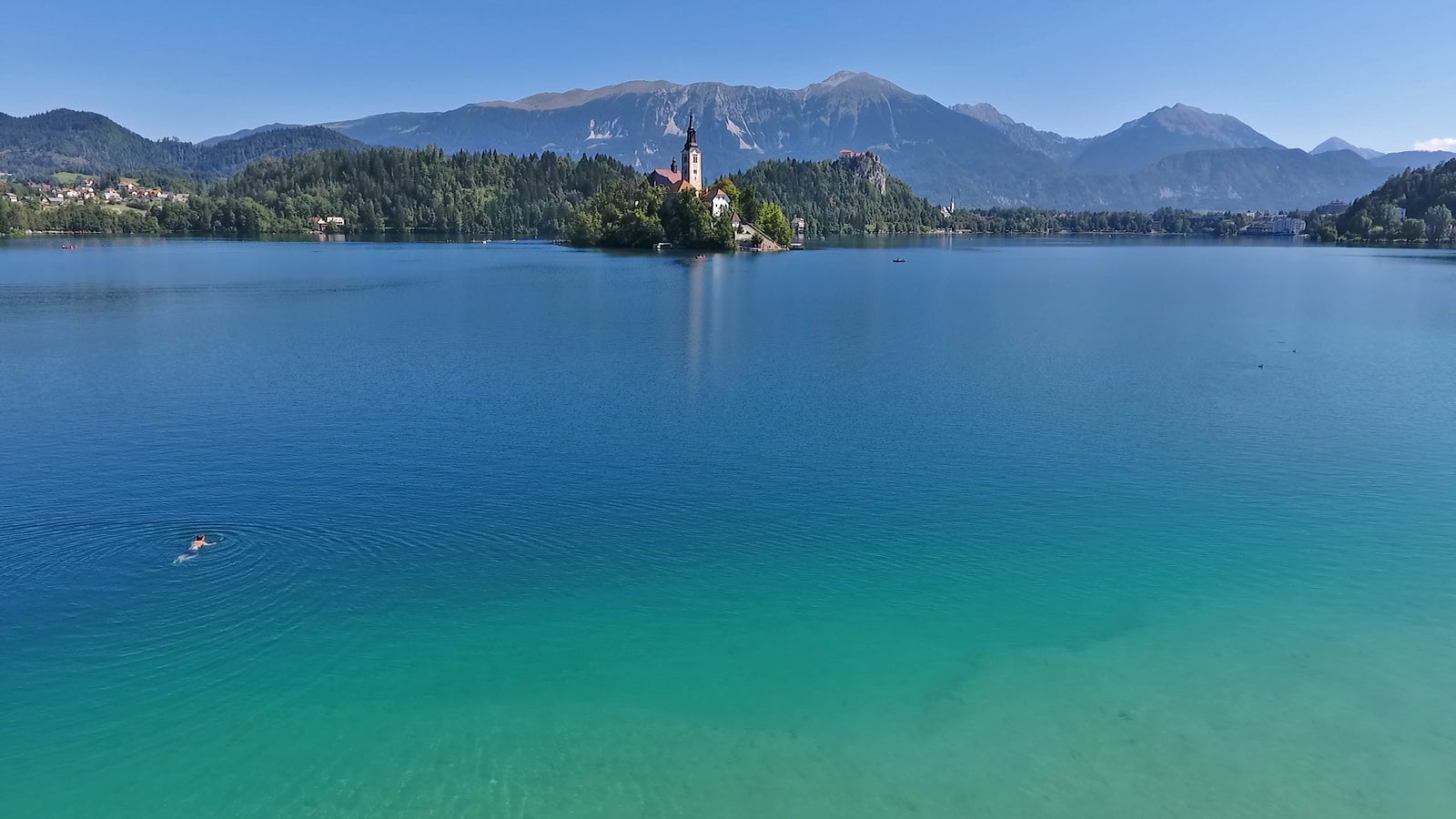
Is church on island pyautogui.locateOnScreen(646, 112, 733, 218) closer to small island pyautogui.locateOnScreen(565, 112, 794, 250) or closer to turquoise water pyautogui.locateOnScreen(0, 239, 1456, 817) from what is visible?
small island pyautogui.locateOnScreen(565, 112, 794, 250)

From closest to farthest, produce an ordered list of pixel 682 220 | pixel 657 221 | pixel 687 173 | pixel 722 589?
pixel 722 589 < pixel 657 221 < pixel 682 220 < pixel 687 173

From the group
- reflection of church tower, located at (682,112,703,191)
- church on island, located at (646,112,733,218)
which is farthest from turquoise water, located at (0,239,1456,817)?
reflection of church tower, located at (682,112,703,191)

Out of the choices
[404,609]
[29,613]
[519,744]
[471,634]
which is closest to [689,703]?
[519,744]

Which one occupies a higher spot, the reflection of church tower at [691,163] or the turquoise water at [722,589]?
the reflection of church tower at [691,163]

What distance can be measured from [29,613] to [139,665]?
375cm

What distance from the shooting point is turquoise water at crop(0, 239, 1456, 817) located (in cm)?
1340

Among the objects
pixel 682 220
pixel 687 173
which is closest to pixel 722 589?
Result: pixel 682 220

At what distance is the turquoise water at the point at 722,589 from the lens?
44.0 ft

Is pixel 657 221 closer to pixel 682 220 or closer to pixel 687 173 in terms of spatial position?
pixel 682 220

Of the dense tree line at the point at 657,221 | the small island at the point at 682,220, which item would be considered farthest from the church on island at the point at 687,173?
the dense tree line at the point at 657,221

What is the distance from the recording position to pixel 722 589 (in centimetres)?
1947

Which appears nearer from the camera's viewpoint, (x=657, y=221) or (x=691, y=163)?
(x=657, y=221)

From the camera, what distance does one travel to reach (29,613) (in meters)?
17.7

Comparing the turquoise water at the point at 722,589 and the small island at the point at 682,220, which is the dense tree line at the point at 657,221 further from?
the turquoise water at the point at 722,589
